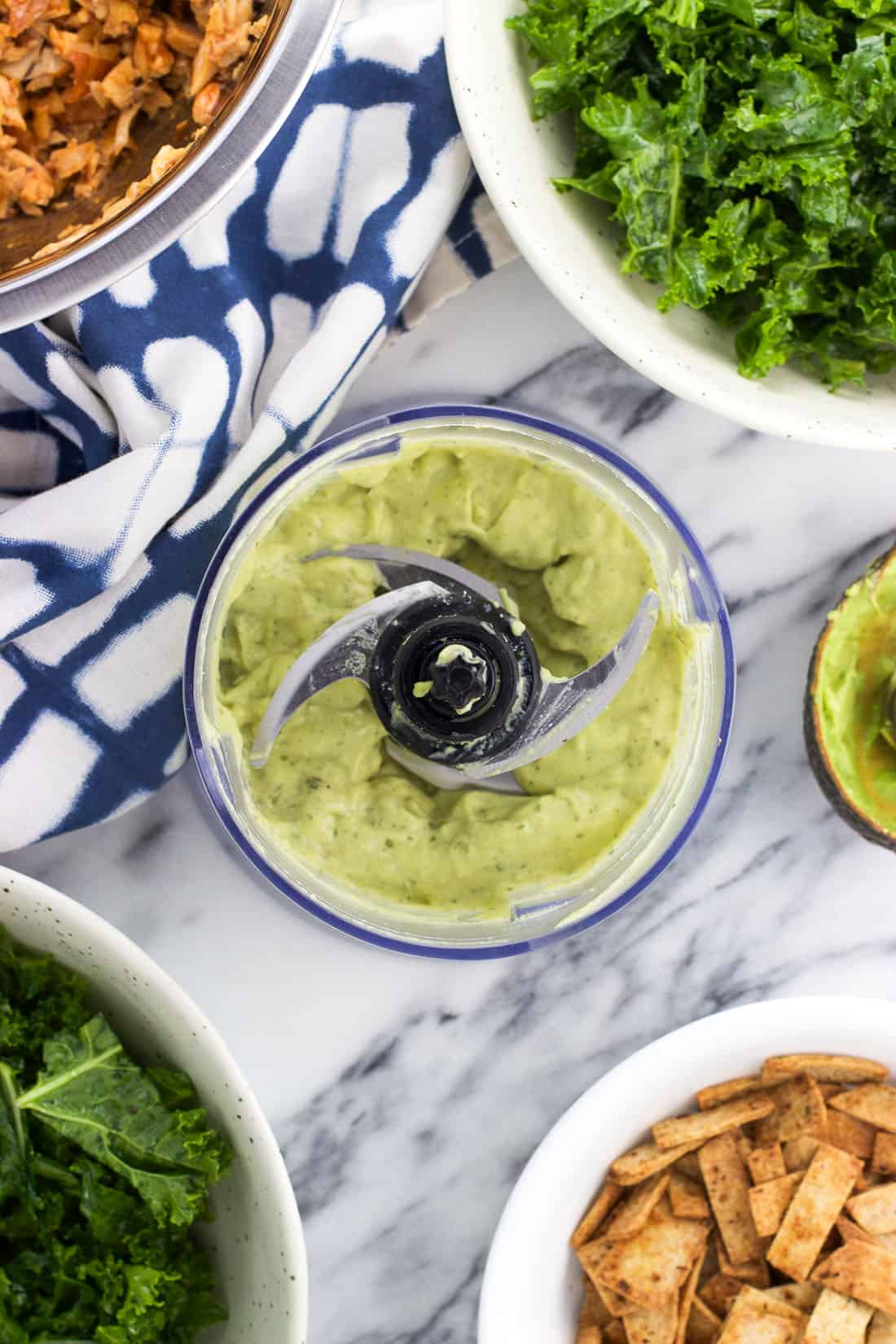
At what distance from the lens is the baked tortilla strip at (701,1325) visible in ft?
4.79

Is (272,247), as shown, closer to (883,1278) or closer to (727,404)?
(727,404)

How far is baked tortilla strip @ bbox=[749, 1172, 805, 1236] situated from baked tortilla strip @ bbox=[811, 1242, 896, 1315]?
0.06 meters

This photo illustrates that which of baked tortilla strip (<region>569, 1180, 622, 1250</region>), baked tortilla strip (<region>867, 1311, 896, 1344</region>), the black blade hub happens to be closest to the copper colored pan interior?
the black blade hub

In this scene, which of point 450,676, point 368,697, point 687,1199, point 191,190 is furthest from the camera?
point 687,1199

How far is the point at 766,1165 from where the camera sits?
57.8 inches

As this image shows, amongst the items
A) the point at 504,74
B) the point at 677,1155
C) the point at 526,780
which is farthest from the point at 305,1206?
the point at 504,74

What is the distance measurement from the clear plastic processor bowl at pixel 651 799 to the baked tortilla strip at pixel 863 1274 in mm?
405

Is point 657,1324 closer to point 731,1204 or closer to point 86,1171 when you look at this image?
point 731,1204

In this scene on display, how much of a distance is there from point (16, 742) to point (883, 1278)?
97 centimetres

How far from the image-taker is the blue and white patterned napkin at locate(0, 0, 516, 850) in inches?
53.1

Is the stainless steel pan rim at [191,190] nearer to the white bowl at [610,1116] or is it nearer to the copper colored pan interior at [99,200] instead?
the copper colored pan interior at [99,200]

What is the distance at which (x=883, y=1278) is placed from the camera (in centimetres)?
142

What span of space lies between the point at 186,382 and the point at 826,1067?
902 mm

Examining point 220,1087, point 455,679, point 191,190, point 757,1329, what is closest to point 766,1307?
point 757,1329
